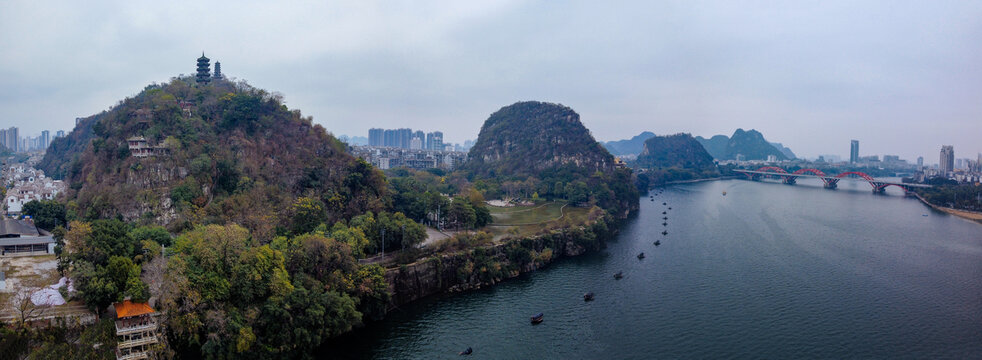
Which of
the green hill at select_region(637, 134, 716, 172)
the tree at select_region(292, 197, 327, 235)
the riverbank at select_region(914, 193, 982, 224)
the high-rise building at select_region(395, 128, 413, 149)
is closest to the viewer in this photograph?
the tree at select_region(292, 197, 327, 235)

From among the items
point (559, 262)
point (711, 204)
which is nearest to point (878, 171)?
point (711, 204)

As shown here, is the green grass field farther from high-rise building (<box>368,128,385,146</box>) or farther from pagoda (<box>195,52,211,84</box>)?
high-rise building (<box>368,128,385,146</box>)

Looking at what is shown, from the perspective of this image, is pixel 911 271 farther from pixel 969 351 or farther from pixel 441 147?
pixel 441 147

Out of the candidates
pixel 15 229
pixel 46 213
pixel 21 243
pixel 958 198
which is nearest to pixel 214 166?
pixel 46 213

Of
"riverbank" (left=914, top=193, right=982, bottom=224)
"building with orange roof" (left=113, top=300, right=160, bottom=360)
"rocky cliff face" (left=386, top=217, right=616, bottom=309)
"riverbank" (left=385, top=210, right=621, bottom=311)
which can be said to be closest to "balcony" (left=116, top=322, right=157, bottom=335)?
"building with orange roof" (left=113, top=300, right=160, bottom=360)

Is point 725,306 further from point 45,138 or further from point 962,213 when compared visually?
point 45,138

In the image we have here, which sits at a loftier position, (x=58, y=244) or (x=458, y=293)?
(x=58, y=244)
